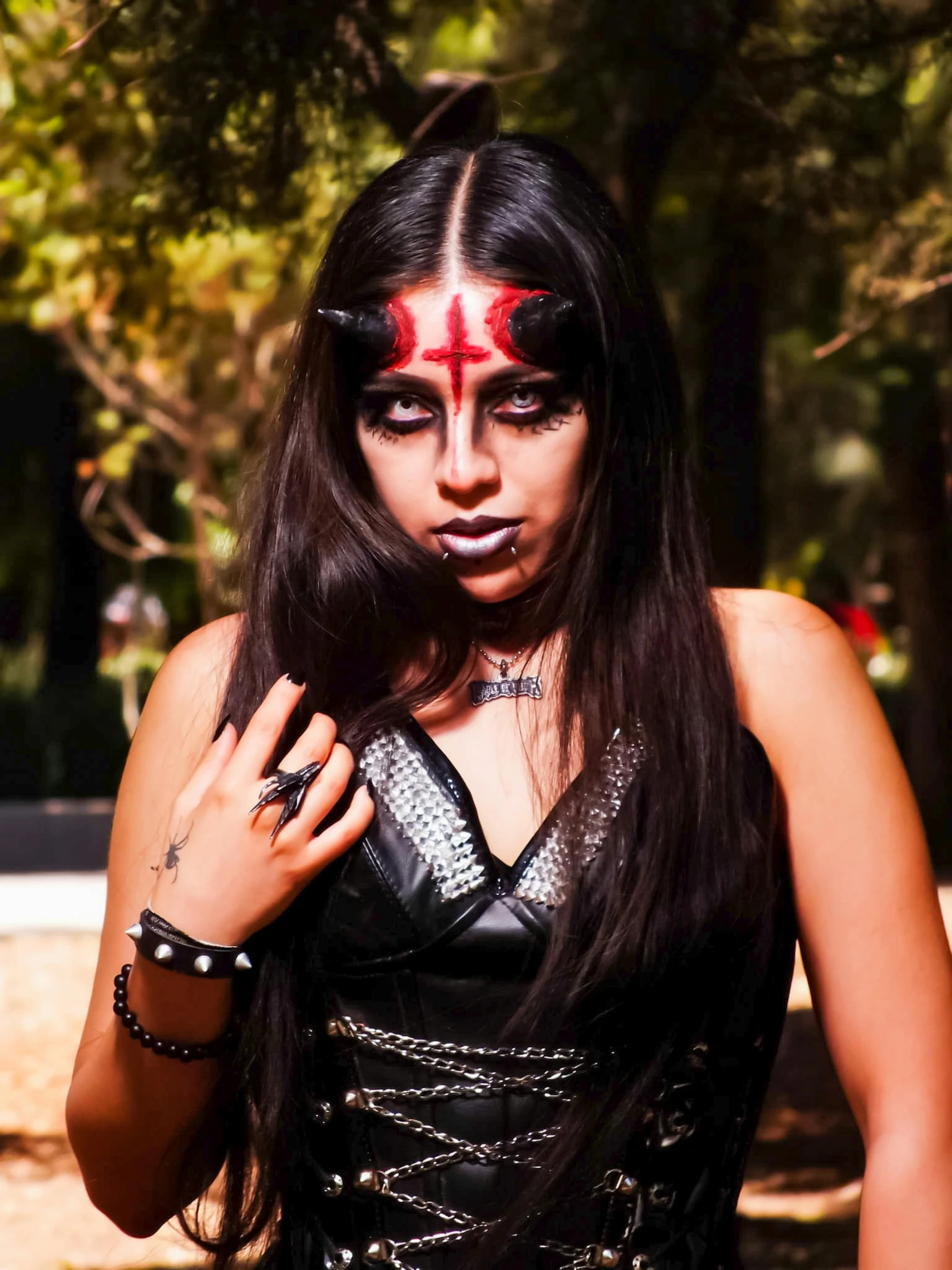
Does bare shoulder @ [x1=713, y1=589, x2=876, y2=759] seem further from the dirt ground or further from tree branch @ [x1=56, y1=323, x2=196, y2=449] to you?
tree branch @ [x1=56, y1=323, x2=196, y2=449]

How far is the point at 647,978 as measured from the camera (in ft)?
6.04

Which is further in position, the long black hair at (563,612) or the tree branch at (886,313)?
the tree branch at (886,313)

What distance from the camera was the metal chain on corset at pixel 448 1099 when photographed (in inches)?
73.7

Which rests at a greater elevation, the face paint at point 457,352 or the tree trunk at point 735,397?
the face paint at point 457,352

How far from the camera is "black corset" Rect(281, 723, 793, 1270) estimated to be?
1858 mm

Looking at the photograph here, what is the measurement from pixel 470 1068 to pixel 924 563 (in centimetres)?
881

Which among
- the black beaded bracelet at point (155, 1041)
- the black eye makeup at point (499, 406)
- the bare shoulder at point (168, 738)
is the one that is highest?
the black eye makeup at point (499, 406)

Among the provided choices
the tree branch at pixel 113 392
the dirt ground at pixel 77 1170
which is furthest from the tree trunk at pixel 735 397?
the tree branch at pixel 113 392

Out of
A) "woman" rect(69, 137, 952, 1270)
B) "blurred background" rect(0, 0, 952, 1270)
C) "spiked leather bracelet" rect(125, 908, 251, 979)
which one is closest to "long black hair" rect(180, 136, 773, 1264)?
"woman" rect(69, 137, 952, 1270)

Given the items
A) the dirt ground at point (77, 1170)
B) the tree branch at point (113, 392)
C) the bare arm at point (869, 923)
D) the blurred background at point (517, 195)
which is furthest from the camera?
the tree branch at point (113, 392)

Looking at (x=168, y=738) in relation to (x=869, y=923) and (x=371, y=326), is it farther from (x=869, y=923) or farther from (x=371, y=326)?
(x=869, y=923)

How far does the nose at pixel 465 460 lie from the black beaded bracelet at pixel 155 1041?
0.68 metres

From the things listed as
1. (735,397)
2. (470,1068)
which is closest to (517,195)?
(470,1068)

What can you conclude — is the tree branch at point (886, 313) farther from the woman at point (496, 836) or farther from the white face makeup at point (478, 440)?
the white face makeup at point (478, 440)
